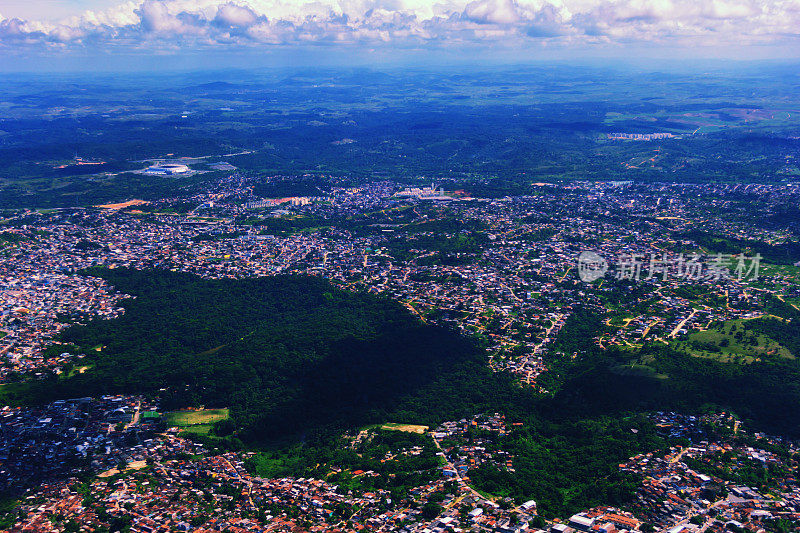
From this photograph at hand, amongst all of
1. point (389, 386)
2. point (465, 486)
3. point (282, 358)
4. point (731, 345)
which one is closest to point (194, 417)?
point (282, 358)

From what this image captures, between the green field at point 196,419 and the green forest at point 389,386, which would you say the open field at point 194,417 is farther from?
the green forest at point 389,386

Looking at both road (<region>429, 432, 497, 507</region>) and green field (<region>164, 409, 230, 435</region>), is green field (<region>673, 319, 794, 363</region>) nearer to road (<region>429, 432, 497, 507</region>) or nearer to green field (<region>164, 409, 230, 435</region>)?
road (<region>429, 432, 497, 507</region>)

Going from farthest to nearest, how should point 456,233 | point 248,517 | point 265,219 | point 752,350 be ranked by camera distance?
point 265,219 < point 456,233 < point 752,350 < point 248,517

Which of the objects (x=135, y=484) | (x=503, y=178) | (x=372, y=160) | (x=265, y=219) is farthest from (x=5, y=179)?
(x=135, y=484)

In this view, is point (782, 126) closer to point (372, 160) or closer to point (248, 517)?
point (372, 160)

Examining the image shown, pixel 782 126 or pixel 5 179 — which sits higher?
pixel 782 126

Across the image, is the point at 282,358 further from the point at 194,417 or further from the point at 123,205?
the point at 123,205
